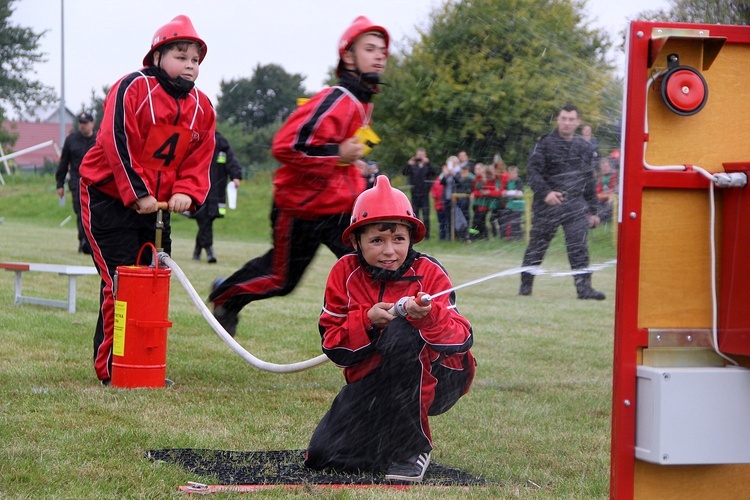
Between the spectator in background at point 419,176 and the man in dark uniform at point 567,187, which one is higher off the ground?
Answer: the spectator in background at point 419,176

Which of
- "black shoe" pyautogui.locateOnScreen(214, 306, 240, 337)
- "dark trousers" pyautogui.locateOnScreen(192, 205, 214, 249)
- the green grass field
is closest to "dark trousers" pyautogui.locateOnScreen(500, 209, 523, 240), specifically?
"dark trousers" pyautogui.locateOnScreen(192, 205, 214, 249)

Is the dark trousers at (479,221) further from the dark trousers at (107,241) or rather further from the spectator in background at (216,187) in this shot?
the dark trousers at (107,241)

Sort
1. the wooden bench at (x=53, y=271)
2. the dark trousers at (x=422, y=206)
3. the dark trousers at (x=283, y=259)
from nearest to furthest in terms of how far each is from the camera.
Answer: the dark trousers at (x=283, y=259)
the wooden bench at (x=53, y=271)
the dark trousers at (x=422, y=206)

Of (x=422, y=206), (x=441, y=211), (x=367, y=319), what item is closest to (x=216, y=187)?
(x=441, y=211)

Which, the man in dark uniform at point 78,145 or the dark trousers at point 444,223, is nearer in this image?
the man in dark uniform at point 78,145

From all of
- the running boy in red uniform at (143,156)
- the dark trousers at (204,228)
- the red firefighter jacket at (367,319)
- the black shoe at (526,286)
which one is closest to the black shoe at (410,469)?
the red firefighter jacket at (367,319)

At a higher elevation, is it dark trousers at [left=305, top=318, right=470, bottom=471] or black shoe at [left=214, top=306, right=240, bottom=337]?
black shoe at [left=214, top=306, right=240, bottom=337]

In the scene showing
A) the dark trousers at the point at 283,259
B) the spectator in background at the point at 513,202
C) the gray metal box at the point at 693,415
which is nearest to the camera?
the gray metal box at the point at 693,415

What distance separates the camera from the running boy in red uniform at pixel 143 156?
564 cm

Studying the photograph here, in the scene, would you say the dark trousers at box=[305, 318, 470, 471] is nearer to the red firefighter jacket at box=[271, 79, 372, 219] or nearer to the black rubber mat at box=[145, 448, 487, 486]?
the black rubber mat at box=[145, 448, 487, 486]

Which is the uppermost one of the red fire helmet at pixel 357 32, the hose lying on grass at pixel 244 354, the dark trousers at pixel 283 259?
the red fire helmet at pixel 357 32

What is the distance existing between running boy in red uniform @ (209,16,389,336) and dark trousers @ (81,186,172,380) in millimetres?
806

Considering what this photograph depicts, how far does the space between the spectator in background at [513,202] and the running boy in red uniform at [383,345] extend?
13.0m

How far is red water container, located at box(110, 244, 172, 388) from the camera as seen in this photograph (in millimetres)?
5633
